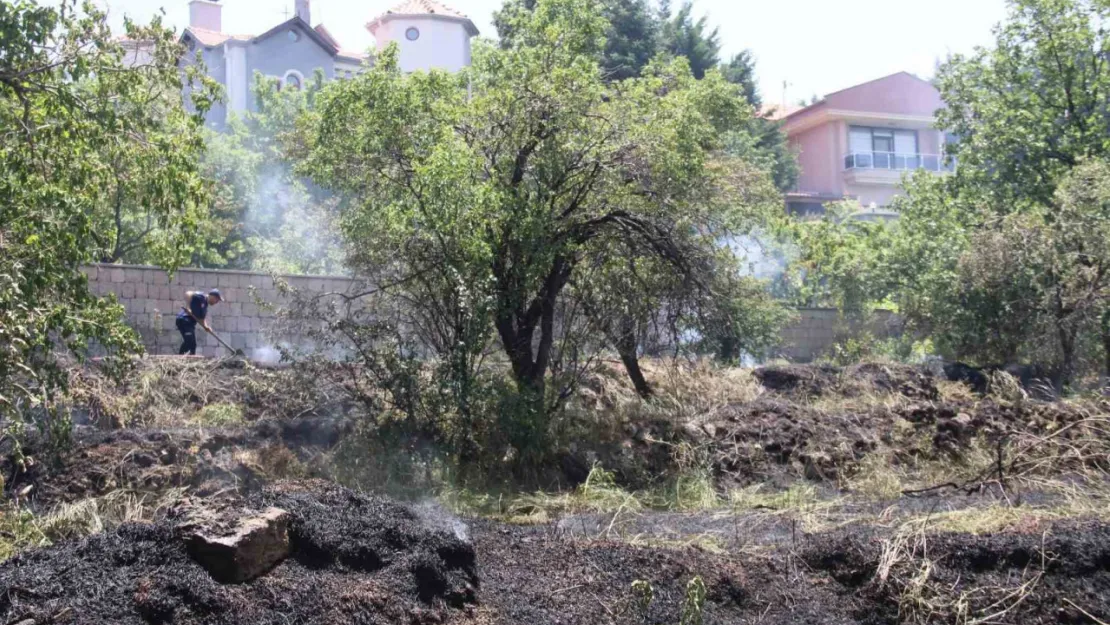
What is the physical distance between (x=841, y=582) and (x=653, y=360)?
8.32 m

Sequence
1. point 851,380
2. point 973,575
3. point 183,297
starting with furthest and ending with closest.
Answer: point 183,297 → point 851,380 → point 973,575

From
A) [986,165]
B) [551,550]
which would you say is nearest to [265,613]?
[551,550]

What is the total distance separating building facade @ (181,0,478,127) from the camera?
41.6 m

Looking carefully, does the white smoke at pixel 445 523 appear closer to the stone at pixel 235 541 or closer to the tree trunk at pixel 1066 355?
the stone at pixel 235 541

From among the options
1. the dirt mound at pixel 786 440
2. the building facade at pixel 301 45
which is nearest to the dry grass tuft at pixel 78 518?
the dirt mound at pixel 786 440

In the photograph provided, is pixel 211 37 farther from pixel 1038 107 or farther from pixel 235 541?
pixel 235 541

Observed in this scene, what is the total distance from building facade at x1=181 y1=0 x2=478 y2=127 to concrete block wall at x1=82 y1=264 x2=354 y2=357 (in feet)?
75.3

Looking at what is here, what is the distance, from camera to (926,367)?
1783 cm

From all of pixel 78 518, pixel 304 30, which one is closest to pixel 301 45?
pixel 304 30

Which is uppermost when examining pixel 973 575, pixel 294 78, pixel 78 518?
pixel 294 78

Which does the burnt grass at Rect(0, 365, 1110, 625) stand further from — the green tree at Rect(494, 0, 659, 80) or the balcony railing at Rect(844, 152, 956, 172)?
the balcony railing at Rect(844, 152, 956, 172)

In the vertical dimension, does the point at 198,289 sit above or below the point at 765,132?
below

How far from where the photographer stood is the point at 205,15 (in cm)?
4372

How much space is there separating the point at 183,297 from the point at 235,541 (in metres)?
13.1
